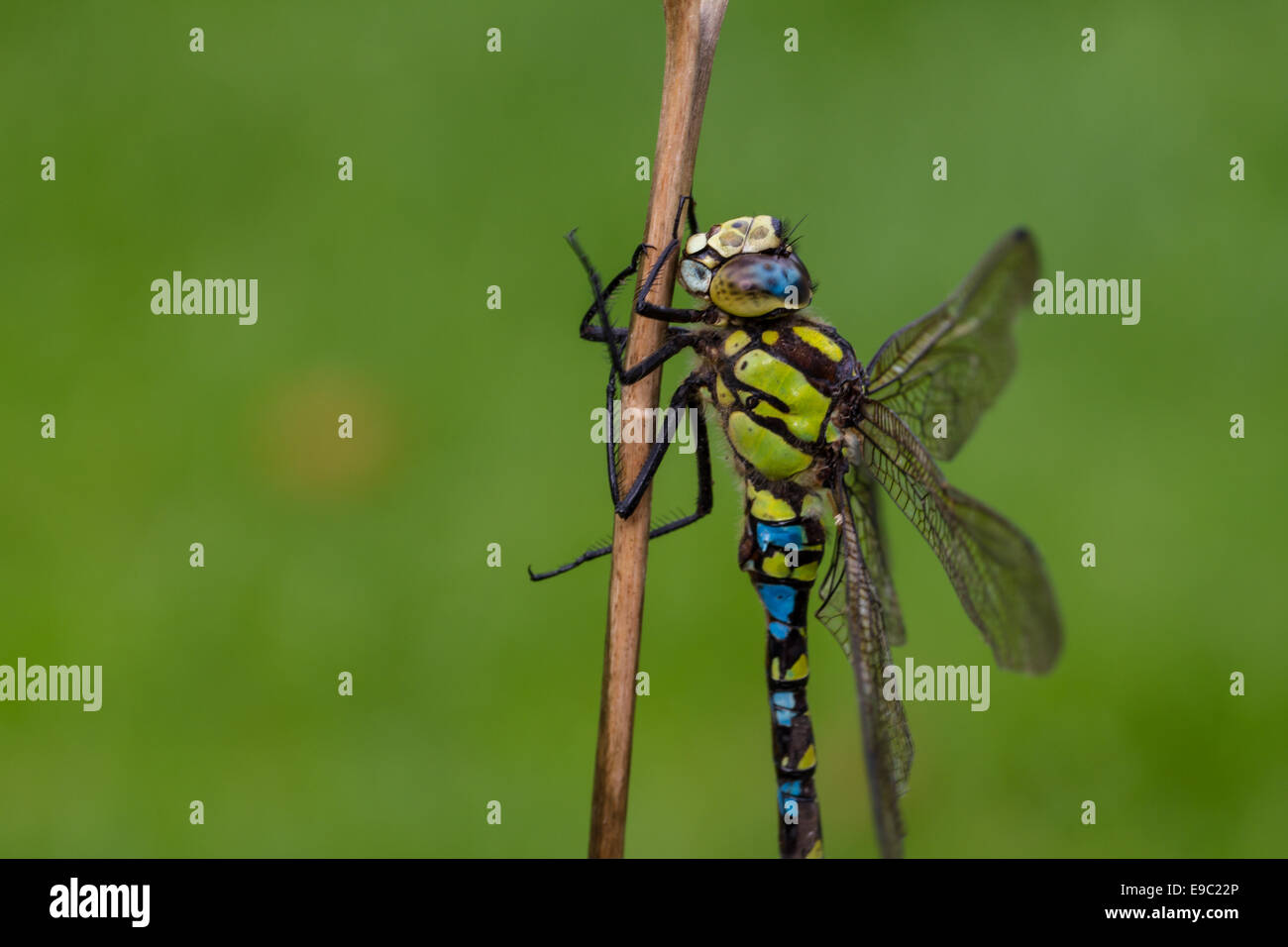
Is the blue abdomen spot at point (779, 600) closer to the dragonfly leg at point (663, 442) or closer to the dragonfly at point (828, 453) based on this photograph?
the dragonfly at point (828, 453)

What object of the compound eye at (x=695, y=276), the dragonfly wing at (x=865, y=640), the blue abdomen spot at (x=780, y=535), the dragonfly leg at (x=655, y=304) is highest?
the compound eye at (x=695, y=276)

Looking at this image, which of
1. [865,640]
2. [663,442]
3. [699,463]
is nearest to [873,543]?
[865,640]

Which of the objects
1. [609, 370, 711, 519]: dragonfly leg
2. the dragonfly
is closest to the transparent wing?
the dragonfly

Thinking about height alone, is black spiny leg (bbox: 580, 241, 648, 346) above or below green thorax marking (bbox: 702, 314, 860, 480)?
above

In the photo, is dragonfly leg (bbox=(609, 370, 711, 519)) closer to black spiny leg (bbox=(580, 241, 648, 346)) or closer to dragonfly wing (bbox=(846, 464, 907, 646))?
black spiny leg (bbox=(580, 241, 648, 346))

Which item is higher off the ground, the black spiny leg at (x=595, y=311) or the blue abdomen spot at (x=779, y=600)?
the black spiny leg at (x=595, y=311)

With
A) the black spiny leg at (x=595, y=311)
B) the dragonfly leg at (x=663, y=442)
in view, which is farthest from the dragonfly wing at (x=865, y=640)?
the black spiny leg at (x=595, y=311)
